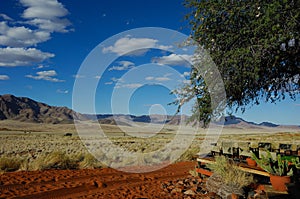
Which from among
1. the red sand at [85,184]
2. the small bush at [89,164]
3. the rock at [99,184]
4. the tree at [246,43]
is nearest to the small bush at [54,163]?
the small bush at [89,164]

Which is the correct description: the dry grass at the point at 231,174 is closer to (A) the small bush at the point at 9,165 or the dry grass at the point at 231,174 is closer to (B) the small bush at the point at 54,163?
(B) the small bush at the point at 54,163

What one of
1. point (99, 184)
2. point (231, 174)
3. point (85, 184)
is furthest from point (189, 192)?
point (85, 184)

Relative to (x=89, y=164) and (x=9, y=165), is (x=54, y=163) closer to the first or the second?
(x=89, y=164)

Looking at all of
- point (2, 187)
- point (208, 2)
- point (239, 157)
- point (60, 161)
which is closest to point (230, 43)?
point (208, 2)

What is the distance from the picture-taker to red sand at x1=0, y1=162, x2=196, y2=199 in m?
8.74

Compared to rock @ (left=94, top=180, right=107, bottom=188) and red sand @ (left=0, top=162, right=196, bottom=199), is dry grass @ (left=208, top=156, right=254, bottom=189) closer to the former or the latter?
red sand @ (left=0, top=162, right=196, bottom=199)

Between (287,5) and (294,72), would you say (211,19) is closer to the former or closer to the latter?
(287,5)

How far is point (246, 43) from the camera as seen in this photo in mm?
9453

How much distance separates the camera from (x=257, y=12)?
29.7ft

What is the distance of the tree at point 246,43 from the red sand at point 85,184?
10.3 feet

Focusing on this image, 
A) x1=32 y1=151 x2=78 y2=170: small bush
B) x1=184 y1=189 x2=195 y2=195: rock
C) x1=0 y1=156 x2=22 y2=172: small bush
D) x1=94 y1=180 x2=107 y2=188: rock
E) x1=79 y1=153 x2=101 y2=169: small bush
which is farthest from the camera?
x1=79 y1=153 x2=101 y2=169: small bush

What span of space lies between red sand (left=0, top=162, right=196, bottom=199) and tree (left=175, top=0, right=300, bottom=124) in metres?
3.13

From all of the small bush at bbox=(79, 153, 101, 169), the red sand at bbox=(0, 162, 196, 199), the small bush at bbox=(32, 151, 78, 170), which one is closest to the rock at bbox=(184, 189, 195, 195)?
the red sand at bbox=(0, 162, 196, 199)

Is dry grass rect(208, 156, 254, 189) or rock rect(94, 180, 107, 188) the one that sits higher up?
dry grass rect(208, 156, 254, 189)
